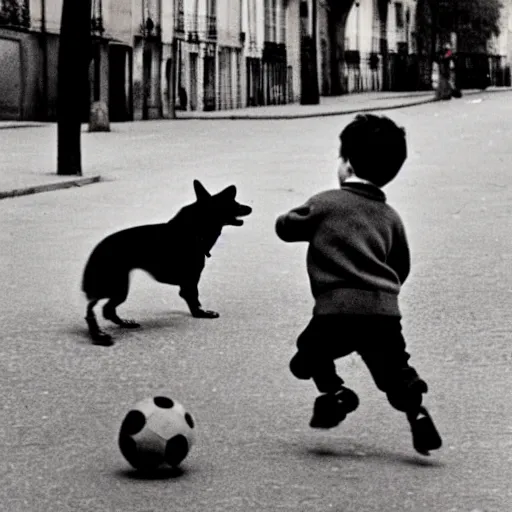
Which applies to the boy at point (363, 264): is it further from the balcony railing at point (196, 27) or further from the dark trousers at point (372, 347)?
the balcony railing at point (196, 27)

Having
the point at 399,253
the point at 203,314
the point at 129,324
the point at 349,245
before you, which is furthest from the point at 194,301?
the point at 349,245

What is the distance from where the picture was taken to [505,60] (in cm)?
9969

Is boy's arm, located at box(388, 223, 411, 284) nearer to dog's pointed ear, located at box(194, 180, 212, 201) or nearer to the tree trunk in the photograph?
dog's pointed ear, located at box(194, 180, 212, 201)

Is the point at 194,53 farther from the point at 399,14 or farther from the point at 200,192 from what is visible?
the point at 200,192

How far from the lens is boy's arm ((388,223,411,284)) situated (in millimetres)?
5730

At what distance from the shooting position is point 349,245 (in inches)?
221

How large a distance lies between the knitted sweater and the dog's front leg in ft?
11.0

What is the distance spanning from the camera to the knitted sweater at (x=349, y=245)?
221 inches

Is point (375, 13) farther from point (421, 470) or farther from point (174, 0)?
point (421, 470)

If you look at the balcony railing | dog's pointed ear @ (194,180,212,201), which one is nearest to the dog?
dog's pointed ear @ (194,180,212,201)

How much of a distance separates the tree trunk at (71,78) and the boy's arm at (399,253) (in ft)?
51.8

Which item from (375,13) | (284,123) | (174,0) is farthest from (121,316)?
(375,13)

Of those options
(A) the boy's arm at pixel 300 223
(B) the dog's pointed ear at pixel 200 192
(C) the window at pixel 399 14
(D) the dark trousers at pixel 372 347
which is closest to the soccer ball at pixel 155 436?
(D) the dark trousers at pixel 372 347

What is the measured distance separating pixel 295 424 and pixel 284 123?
116ft
